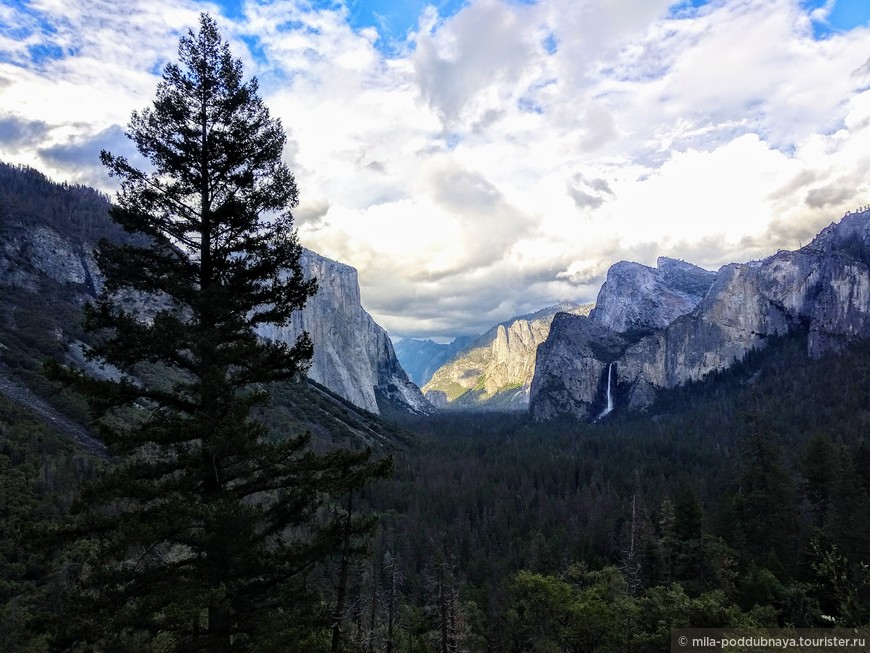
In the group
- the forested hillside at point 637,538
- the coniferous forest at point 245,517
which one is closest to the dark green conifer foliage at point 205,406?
the coniferous forest at point 245,517

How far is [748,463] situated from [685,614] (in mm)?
46398

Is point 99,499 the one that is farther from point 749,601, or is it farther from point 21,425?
point 21,425

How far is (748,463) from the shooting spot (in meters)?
59.1

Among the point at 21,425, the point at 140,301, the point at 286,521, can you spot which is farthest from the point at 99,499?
the point at 140,301

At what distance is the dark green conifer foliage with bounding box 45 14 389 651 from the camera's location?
395 inches

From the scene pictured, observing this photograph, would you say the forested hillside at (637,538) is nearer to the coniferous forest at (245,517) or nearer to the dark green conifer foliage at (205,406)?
the coniferous forest at (245,517)

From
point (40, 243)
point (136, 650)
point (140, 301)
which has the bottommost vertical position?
point (136, 650)

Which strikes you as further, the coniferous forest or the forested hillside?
the forested hillside

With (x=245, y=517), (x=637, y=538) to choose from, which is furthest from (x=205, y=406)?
(x=637, y=538)

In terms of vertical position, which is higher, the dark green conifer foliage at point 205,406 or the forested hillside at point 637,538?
the dark green conifer foliage at point 205,406

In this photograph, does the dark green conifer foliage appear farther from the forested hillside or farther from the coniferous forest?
the forested hillside

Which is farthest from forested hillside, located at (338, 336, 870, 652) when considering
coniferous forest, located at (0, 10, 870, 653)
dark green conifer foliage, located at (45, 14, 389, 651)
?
dark green conifer foliage, located at (45, 14, 389, 651)

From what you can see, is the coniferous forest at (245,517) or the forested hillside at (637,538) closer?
the coniferous forest at (245,517)

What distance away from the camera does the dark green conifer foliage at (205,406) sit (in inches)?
395
